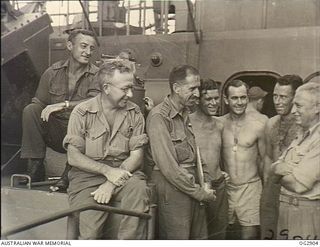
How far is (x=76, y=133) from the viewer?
7.95ft

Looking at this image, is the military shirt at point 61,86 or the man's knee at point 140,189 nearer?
the man's knee at point 140,189

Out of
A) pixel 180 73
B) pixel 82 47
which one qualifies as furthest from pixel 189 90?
pixel 82 47

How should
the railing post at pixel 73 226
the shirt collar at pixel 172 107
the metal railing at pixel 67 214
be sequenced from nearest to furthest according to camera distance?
1. the metal railing at pixel 67 214
2. the railing post at pixel 73 226
3. the shirt collar at pixel 172 107

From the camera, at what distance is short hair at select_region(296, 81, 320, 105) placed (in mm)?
2465

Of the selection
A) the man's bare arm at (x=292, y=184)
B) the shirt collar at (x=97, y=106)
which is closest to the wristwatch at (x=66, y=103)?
the shirt collar at (x=97, y=106)

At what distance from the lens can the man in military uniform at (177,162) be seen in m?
2.44

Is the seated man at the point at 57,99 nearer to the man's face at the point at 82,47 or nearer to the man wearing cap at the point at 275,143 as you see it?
the man's face at the point at 82,47

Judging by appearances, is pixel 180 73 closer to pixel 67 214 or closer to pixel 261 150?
pixel 261 150

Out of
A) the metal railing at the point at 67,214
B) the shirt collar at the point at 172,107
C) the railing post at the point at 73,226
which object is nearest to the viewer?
the metal railing at the point at 67,214

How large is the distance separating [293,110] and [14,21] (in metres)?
1.35

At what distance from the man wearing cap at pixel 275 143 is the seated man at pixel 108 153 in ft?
1.87

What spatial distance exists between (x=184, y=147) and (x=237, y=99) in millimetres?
336

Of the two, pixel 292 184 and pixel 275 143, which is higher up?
pixel 275 143

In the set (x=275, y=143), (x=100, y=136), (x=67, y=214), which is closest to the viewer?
(x=67, y=214)
